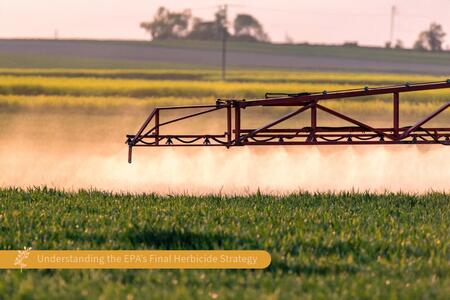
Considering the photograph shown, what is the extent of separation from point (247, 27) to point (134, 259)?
14054 cm

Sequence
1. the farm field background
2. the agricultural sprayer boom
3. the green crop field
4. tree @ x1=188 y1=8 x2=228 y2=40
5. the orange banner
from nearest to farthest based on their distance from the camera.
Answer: the green crop field → the farm field background → the orange banner → the agricultural sprayer boom → tree @ x1=188 y1=8 x2=228 y2=40

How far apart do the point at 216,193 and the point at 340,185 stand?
3.79 meters

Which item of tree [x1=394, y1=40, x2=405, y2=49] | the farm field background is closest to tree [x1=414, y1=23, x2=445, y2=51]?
tree [x1=394, y1=40, x2=405, y2=49]

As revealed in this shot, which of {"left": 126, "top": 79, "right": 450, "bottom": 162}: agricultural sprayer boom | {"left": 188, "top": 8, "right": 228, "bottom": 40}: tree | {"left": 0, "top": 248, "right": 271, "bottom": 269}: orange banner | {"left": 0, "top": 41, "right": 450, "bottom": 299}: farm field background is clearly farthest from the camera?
{"left": 188, "top": 8, "right": 228, "bottom": 40}: tree

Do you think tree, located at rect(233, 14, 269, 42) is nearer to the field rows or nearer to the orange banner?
the field rows

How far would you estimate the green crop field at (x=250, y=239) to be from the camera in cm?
1210

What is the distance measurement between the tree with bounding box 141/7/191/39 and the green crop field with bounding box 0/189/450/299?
12039 cm

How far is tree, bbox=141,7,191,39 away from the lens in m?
140

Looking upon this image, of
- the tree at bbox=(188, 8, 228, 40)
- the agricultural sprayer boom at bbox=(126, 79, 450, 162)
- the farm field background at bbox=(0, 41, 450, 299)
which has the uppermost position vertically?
the tree at bbox=(188, 8, 228, 40)

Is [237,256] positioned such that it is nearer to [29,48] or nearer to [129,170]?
[129,170]

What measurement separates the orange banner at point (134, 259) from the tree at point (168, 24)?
127 m

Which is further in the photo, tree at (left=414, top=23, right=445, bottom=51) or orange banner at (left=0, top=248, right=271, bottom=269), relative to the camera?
tree at (left=414, top=23, right=445, bottom=51)

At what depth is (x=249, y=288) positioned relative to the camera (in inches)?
473

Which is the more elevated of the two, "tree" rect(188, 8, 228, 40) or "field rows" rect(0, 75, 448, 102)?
"tree" rect(188, 8, 228, 40)
